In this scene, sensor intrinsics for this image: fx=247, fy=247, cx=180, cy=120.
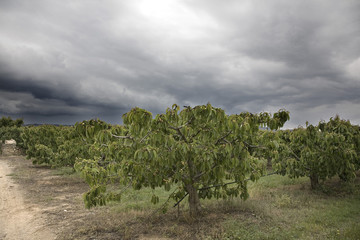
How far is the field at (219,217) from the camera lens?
633 cm

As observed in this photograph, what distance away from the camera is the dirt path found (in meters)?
6.96

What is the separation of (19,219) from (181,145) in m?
6.84

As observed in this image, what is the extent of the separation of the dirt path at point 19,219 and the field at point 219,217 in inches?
6.9

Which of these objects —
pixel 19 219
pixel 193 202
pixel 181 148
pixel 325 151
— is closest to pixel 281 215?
pixel 193 202

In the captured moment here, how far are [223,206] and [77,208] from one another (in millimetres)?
5553

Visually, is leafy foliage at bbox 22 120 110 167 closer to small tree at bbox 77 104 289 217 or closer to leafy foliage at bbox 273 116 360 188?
small tree at bbox 77 104 289 217

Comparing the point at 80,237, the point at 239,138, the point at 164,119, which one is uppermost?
the point at 164,119

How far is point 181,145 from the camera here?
5262 millimetres

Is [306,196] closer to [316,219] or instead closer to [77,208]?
[316,219]

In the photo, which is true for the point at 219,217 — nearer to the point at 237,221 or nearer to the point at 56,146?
the point at 237,221

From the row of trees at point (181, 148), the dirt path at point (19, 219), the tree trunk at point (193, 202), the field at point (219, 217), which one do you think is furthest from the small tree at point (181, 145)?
the dirt path at point (19, 219)

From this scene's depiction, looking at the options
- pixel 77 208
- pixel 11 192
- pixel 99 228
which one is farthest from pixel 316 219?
pixel 11 192

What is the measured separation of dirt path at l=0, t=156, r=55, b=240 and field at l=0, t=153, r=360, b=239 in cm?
18

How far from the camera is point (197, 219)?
22.8 feet
